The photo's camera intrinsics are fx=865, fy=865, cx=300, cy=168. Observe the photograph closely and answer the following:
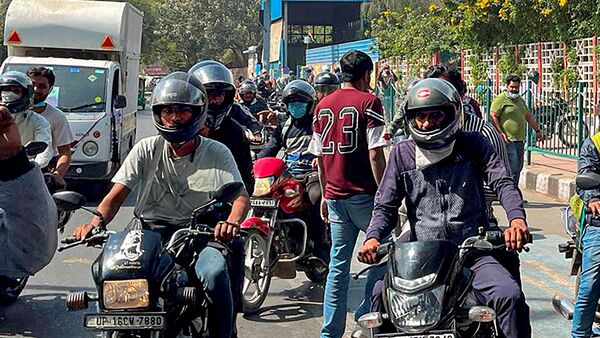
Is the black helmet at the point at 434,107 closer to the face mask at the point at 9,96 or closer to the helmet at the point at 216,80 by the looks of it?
the helmet at the point at 216,80

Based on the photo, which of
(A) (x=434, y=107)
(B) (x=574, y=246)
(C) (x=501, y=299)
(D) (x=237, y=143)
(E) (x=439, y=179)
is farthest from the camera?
(D) (x=237, y=143)

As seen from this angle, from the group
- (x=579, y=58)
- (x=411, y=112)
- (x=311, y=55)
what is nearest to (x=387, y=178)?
(x=411, y=112)

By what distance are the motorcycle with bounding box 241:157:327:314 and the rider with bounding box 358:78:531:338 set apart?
2287mm

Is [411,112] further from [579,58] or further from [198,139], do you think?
[579,58]

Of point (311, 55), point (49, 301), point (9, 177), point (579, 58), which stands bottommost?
point (49, 301)

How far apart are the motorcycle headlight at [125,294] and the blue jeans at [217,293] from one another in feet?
2.06

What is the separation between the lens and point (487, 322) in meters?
3.68

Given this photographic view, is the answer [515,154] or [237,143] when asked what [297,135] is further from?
[515,154]

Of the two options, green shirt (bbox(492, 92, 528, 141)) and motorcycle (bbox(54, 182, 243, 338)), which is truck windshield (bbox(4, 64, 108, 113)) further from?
motorcycle (bbox(54, 182, 243, 338))

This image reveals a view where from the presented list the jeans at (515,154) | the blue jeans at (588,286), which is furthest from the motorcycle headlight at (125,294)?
the jeans at (515,154)

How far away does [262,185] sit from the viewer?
7.00 m

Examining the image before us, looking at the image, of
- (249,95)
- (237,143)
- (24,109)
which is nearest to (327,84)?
(237,143)

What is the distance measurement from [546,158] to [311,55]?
97.2 ft

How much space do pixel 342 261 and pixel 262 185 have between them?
5.50 feet
